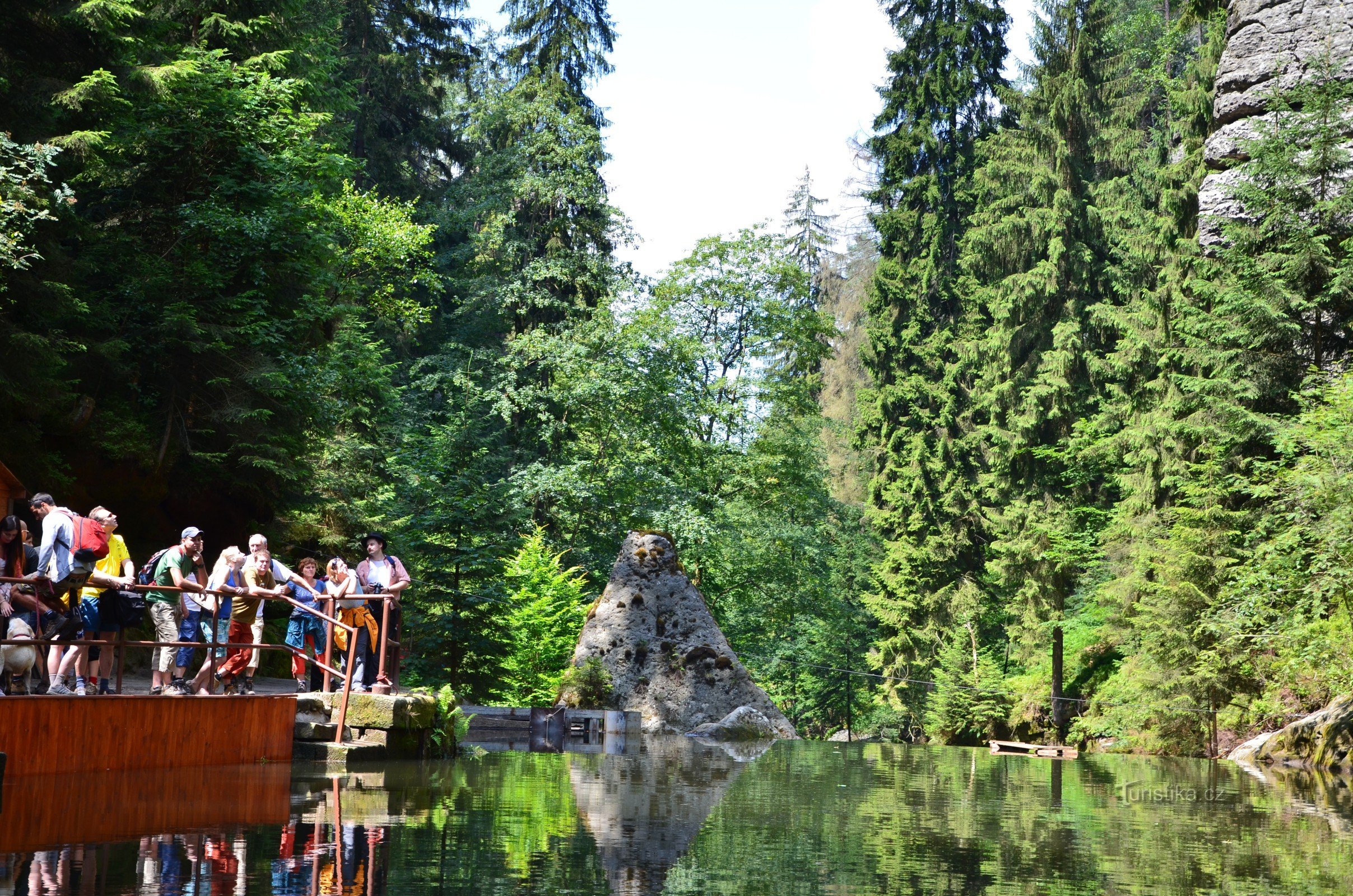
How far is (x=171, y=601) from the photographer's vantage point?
11688mm

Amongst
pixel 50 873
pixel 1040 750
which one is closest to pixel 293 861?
pixel 50 873

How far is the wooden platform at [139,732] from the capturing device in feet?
29.8

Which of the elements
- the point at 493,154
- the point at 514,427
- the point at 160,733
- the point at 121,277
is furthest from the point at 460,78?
the point at 160,733

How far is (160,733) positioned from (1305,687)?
2106cm

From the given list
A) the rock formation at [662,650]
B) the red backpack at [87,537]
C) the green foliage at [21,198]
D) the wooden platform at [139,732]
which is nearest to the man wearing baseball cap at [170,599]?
the wooden platform at [139,732]

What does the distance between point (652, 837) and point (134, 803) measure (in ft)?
10.9

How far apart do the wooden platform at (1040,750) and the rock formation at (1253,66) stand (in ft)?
41.3

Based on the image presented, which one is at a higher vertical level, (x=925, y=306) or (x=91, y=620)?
(x=925, y=306)

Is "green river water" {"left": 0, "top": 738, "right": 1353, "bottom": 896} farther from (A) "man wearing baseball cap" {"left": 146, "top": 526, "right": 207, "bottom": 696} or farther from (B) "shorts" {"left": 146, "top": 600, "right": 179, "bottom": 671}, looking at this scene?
(B) "shorts" {"left": 146, "top": 600, "right": 179, "bottom": 671}

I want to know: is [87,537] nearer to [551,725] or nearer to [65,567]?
[65,567]

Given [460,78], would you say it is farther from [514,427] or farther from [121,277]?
[121,277]

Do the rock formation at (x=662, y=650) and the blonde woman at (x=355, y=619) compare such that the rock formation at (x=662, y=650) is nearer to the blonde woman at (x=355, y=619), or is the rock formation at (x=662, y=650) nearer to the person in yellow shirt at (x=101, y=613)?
the blonde woman at (x=355, y=619)

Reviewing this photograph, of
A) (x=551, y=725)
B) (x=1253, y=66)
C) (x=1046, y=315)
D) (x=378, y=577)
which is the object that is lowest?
(x=551, y=725)

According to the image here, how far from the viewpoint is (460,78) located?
47.8 meters
